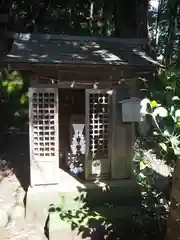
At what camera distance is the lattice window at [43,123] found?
5.09m

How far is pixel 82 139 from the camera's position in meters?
6.57

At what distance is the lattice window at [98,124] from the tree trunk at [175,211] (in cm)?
245

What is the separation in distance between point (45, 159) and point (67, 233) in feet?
4.81

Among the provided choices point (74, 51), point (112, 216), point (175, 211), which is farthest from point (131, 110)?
point (175, 211)

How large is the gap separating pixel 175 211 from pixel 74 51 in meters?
3.65

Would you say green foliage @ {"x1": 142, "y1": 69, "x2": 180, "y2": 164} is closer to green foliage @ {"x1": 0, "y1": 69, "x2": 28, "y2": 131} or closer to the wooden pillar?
the wooden pillar

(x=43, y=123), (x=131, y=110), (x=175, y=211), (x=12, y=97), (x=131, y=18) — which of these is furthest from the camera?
(x=12, y=97)

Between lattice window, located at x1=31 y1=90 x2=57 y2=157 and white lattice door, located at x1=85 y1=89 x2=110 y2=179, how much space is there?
0.71m

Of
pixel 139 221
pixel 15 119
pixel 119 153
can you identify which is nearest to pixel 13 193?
pixel 119 153

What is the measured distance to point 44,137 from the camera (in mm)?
5199

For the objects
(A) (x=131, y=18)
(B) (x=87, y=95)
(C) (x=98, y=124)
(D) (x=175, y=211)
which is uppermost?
(A) (x=131, y=18)

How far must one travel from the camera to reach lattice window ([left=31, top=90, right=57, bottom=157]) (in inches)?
200

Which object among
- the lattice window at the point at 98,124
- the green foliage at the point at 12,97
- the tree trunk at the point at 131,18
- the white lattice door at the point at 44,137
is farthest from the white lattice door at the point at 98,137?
the tree trunk at the point at 131,18

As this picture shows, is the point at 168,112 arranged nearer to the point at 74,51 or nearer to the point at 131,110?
the point at 131,110
